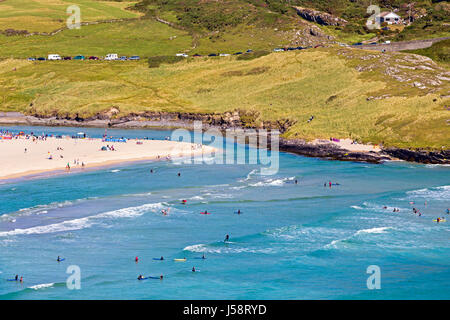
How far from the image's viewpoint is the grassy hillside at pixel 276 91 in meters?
117

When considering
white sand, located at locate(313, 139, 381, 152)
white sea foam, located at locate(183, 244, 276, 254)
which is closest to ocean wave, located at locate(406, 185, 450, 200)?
white sand, located at locate(313, 139, 381, 152)

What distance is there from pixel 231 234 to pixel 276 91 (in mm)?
95509

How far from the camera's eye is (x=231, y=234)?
211 feet

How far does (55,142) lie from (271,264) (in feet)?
266

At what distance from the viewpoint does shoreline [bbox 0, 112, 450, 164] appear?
3989 inches

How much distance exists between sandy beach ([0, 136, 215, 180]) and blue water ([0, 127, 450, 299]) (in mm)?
8391

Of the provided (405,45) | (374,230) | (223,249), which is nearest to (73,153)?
(223,249)

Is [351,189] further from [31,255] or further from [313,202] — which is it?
[31,255]

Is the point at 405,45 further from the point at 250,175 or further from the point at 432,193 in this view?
the point at 432,193

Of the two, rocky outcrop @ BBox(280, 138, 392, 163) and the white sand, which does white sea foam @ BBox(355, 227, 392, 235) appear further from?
the white sand

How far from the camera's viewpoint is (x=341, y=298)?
157 feet
